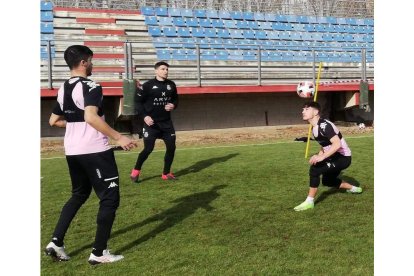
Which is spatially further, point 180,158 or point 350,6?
point 350,6

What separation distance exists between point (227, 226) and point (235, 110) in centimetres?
1269

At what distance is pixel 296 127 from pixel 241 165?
885 cm

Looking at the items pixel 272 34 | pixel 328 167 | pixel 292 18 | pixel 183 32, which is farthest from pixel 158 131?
pixel 292 18

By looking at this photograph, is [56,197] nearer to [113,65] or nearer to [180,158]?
[180,158]

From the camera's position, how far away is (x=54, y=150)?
14031 millimetres

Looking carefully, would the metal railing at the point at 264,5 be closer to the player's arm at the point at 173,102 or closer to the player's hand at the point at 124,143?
the player's arm at the point at 173,102

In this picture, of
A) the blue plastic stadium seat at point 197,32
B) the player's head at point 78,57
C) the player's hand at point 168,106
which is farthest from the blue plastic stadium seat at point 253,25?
the player's head at point 78,57

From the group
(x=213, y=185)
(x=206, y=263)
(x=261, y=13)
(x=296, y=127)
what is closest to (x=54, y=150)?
(x=213, y=185)

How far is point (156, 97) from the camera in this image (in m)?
8.22

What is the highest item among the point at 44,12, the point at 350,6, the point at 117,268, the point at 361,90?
the point at 350,6

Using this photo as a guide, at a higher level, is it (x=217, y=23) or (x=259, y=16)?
(x=259, y=16)

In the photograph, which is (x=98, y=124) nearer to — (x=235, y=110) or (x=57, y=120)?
(x=57, y=120)

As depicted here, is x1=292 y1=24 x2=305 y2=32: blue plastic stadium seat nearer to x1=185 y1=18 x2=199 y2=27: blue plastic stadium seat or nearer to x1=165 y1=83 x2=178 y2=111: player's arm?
x1=185 y1=18 x2=199 y2=27: blue plastic stadium seat

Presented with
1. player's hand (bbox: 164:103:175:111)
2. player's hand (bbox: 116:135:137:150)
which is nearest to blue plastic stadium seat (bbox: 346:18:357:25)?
player's hand (bbox: 164:103:175:111)
